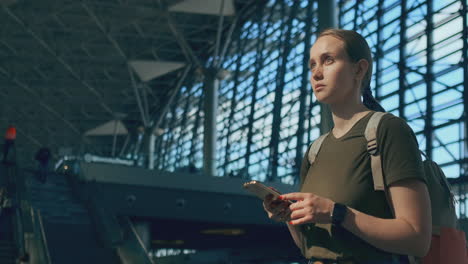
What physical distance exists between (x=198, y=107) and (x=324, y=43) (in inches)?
1563

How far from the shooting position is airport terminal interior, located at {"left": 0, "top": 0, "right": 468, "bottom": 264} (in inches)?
708

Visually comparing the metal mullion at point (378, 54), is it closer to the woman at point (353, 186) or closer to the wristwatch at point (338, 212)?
the woman at point (353, 186)

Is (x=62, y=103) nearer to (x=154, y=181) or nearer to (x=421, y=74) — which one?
(x=154, y=181)

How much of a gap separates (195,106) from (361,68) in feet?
135

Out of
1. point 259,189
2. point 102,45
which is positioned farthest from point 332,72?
point 102,45

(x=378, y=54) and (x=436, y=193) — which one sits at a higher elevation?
(x=378, y=54)

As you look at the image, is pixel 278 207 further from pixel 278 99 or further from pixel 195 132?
pixel 195 132

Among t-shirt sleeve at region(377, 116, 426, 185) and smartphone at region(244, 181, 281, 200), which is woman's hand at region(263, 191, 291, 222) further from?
t-shirt sleeve at region(377, 116, 426, 185)

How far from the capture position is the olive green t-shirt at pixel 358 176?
2018 mm

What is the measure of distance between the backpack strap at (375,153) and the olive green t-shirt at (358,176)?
14mm

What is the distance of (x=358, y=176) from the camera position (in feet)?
6.98

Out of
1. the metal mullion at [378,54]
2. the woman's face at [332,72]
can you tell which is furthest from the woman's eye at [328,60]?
the metal mullion at [378,54]

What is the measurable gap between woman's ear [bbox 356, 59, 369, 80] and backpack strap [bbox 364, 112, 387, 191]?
211mm

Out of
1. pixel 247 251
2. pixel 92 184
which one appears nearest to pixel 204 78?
→ pixel 247 251
